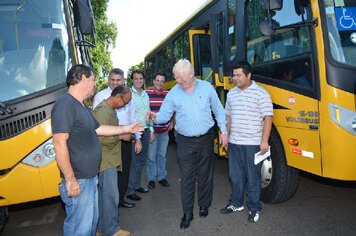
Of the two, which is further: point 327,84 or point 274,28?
point 274,28

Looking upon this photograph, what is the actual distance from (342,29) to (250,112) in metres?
1.26

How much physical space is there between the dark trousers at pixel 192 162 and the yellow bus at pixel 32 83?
1413 mm

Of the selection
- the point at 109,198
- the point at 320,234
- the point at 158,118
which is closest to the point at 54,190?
the point at 109,198

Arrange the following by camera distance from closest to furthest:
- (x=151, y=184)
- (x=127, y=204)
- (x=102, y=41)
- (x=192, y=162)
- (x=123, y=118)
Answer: (x=192, y=162) → (x=123, y=118) → (x=127, y=204) → (x=151, y=184) → (x=102, y=41)

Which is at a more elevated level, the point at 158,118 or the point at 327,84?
the point at 327,84

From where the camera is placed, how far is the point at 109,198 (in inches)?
150

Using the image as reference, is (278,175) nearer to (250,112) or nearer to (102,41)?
(250,112)

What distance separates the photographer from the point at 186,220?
13.8 ft

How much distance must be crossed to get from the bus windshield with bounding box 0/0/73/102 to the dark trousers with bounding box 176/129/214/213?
65.5 inches

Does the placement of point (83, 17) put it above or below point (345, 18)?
above

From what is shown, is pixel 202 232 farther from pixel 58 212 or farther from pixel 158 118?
pixel 58 212

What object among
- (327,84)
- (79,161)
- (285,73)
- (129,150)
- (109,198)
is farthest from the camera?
(129,150)

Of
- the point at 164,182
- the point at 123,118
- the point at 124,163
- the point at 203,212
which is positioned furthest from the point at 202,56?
the point at 203,212

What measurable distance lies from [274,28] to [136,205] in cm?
295
